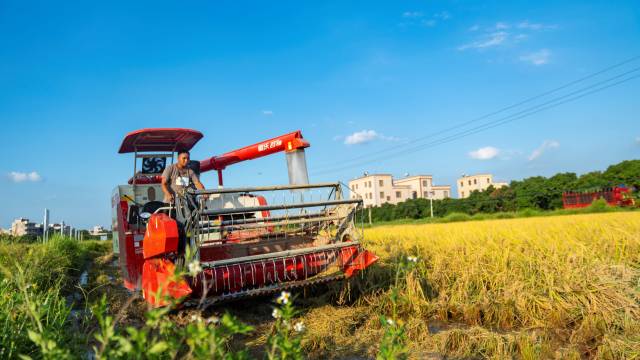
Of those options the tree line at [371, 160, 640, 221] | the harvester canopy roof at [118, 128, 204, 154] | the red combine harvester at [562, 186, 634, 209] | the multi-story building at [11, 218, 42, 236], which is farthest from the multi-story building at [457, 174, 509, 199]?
the harvester canopy roof at [118, 128, 204, 154]

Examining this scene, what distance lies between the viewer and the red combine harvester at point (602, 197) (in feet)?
88.6

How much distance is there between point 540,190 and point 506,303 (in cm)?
3717

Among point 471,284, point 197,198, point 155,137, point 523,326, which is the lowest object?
point 523,326

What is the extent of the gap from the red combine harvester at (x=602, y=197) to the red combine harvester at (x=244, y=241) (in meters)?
26.9

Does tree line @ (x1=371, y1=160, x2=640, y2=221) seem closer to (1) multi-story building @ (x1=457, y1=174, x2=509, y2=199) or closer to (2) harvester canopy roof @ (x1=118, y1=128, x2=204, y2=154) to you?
(2) harvester canopy roof @ (x1=118, y1=128, x2=204, y2=154)

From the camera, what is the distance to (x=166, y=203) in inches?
237

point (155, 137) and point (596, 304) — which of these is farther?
point (155, 137)

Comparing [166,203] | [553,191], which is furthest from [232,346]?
[553,191]

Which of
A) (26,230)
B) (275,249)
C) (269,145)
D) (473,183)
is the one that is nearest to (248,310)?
(275,249)

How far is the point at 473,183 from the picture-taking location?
92.9 m

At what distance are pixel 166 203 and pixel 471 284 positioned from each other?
4031 mm

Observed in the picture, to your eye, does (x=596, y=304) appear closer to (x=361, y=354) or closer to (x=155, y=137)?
(x=361, y=354)

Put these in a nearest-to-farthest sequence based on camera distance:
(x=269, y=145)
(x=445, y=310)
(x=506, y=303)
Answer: (x=506, y=303)
(x=445, y=310)
(x=269, y=145)

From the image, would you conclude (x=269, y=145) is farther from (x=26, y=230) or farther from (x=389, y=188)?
(x=389, y=188)
